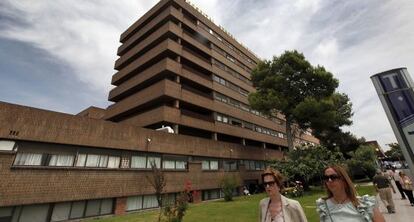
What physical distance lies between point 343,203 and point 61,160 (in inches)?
655

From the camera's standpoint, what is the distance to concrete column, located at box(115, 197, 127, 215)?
1780cm

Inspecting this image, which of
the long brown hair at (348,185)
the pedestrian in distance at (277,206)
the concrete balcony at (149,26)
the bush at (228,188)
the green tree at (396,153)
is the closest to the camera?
the long brown hair at (348,185)

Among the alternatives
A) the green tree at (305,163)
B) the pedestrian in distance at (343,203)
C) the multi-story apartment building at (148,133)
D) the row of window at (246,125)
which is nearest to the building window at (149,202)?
the multi-story apartment building at (148,133)

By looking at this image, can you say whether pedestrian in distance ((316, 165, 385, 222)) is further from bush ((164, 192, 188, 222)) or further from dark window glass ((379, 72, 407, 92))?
bush ((164, 192, 188, 222))

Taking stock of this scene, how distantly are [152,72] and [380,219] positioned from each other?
2995cm

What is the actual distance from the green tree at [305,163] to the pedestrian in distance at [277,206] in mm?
22569

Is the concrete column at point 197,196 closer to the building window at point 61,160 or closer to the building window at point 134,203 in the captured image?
the building window at point 134,203

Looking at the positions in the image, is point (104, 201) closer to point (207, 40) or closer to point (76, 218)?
point (76, 218)

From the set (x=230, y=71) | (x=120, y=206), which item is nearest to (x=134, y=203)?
(x=120, y=206)

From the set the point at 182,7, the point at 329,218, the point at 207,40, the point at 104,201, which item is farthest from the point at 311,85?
the point at 329,218

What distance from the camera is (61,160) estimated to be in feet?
50.8

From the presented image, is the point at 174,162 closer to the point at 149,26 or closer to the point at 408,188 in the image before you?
the point at 408,188

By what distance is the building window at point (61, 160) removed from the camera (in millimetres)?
15094

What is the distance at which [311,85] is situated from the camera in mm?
30531
